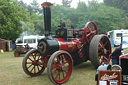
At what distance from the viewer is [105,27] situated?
2944cm

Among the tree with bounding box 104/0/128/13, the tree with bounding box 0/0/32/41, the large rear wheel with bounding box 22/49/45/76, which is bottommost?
the large rear wheel with bounding box 22/49/45/76

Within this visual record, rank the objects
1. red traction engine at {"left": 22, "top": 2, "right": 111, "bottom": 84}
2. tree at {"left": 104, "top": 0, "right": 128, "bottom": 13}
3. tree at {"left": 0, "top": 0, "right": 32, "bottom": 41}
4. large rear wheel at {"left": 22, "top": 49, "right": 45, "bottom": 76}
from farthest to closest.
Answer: tree at {"left": 104, "top": 0, "right": 128, "bottom": 13} < tree at {"left": 0, "top": 0, "right": 32, "bottom": 41} < large rear wheel at {"left": 22, "top": 49, "right": 45, "bottom": 76} < red traction engine at {"left": 22, "top": 2, "right": 111, "bottom": 84}

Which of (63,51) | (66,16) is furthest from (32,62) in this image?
(66,16)

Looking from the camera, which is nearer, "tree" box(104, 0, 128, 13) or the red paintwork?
the red paintwork

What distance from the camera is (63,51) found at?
4.70 metres

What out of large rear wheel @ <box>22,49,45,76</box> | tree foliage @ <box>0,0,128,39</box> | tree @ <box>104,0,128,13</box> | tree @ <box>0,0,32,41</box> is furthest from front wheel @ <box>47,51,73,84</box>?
tree @ <box>104,0,128,13</box>

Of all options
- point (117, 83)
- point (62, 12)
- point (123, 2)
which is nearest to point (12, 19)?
point (117, 83)

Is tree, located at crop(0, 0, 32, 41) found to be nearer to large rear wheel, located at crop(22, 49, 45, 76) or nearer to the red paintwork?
large rear wheel, located at crop(22, 49, 45, 76)

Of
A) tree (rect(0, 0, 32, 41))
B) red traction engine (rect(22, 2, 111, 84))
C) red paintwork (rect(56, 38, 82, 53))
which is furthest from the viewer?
tree (rect(0, 0, 32, 41))

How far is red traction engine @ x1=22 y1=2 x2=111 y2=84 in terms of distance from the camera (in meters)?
4.75

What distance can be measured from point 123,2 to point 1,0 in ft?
104

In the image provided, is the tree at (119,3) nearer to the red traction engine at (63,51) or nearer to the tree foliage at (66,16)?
the tree foliage at (66,16)

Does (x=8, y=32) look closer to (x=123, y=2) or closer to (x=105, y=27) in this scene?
(x=105, y=27)

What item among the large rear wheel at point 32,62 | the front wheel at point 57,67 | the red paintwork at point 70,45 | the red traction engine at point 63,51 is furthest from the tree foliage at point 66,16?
the front wheel at point 57,67
